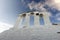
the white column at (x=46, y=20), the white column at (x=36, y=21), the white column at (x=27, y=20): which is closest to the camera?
the white column at (x=36, y=21)

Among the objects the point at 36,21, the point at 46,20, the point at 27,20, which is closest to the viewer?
the point at 36,21

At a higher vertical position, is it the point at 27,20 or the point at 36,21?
the point at 27,20

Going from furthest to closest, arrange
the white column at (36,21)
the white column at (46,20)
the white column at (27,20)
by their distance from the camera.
→ 1. the white column at (46,20)
2. the white column at (27,20)
3. the white column at (36,21)

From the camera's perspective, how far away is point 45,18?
24844mm

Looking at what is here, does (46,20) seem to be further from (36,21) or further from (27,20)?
(27,20)

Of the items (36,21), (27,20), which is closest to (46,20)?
(36,21)

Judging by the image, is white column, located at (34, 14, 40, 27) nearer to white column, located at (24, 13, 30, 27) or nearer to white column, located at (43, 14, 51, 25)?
white column, located at (24, 13, 30, 27)

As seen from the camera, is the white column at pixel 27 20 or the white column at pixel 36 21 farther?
the white column at pixel 27 20

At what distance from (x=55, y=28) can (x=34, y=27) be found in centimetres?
288

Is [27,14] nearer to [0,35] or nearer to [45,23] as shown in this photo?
[45,23]

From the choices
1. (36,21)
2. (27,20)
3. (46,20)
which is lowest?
(36,21)

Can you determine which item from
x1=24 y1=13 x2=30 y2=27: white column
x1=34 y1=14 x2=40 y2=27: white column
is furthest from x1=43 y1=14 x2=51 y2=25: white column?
x1=24 y1=13 x2=30 y2=27: white column

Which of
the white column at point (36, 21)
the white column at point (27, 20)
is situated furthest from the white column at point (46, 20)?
the white column at point (27, 20)

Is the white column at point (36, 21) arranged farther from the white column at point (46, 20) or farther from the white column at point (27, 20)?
the white column at point (46, 20)
